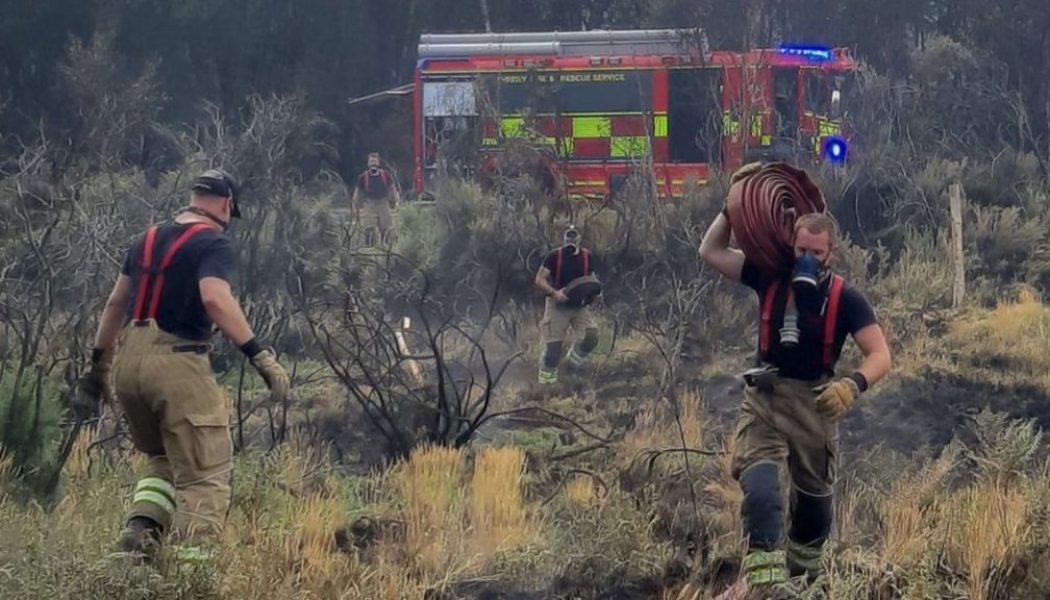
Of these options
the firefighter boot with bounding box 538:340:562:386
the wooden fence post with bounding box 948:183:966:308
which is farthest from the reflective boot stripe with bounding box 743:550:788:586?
the wooden fence post with bounding box 948:183:966:308

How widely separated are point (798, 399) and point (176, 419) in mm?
2297

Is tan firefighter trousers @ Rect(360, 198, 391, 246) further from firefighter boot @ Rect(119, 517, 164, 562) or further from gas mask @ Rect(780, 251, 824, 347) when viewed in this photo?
gas mask @ Rect(780, 251, 824, 347)

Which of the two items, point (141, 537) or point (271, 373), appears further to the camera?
point (271, 373)

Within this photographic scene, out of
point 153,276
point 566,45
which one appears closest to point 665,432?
point 153,276

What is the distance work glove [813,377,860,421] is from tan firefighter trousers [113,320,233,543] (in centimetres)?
225

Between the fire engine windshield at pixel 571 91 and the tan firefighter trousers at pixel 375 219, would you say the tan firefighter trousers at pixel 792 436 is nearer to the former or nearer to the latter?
the tan firefighter trousers at pixel 375 219

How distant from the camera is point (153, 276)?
565 cm

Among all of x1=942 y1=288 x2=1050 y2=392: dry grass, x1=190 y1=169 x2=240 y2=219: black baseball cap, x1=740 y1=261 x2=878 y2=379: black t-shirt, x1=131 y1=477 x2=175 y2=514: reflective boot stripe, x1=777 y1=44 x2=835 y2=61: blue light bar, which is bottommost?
x1=942 y1=288 x2=1050 y2=392: dry grass

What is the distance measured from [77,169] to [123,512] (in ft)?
28.9

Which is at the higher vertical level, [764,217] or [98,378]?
[764,217]

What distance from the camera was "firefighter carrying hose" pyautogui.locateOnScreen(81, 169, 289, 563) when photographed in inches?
218

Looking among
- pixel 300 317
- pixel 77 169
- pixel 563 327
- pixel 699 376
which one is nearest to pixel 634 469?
pixel 699 376

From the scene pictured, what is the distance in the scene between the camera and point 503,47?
2238cm

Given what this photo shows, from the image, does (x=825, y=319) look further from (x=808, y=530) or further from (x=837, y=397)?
(x=808, y=530)
